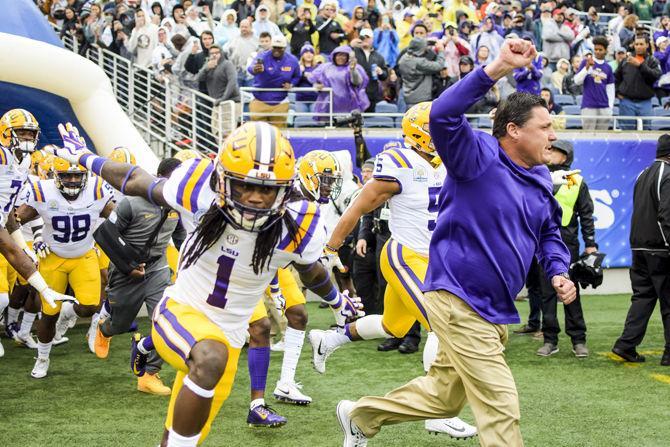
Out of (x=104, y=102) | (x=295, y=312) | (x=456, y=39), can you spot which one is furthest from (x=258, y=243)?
(x=456, y=39)

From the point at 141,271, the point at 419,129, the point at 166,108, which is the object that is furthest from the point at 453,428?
the point at 166,108

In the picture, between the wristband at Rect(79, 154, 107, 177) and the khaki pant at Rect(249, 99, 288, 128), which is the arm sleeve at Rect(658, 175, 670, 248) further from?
the khaki pant at Rect(249, 99, 288, 128)

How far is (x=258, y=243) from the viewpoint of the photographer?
411 centimetres

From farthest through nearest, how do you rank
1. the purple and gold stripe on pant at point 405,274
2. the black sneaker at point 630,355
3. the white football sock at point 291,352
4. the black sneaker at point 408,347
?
the black sneaker at point 408,347, the black sneaker at point 630,355, the white football sock at point 291,352, the purple and gold stripe on pant at point 405,274

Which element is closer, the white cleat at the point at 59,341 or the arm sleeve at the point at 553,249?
the arm sleeve at the point at 553,249

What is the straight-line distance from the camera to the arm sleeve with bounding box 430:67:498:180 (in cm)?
367

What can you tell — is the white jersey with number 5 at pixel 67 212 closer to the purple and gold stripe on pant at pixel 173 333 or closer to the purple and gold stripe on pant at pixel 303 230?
the purple and gold stripe on pant at pixel 173 333

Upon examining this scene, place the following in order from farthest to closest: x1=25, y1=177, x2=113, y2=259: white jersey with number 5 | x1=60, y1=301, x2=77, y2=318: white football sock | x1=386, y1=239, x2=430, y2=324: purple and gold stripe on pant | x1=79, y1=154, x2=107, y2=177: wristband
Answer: x1=60, y1=301, x2=77, y2=318: white football sock < x1=25, y1=177, x2=113, y2=259: white jersey with number 5 < x1=386, y1=239, x2=430, y2=324: purple and gold stripe on pant < x1=79, y1=154, x2=107, y2=177: wristband

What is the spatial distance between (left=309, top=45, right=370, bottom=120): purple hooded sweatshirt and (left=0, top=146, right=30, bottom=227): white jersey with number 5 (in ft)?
18.4

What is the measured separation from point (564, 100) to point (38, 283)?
11011 millimetres

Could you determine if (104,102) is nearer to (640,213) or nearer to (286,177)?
(640,213)

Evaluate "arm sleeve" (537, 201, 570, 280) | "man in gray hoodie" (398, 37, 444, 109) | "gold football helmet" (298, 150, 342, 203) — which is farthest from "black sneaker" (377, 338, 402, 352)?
"man in gray hoodie" (398, 37, 444, 109)

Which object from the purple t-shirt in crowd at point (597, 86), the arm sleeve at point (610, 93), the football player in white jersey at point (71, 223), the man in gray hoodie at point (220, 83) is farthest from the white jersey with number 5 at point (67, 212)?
the arm sleeve at point (610, 93)

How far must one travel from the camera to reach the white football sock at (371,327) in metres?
6.40
